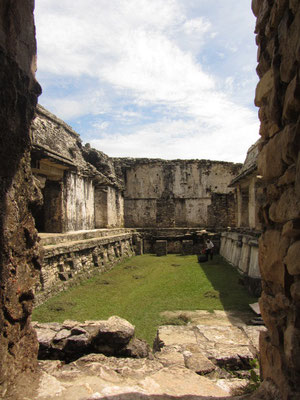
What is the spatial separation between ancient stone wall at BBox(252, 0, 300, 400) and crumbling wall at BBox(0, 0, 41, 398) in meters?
2.00

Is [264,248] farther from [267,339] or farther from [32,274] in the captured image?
[32,274]

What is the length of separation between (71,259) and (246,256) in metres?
4.89

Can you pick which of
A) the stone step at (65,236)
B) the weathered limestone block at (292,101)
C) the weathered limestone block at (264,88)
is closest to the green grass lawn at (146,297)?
the stone step at (65,236)

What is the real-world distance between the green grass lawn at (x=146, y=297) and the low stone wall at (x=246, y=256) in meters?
0.27

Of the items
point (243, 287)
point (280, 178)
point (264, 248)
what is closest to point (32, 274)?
point (264, 248)

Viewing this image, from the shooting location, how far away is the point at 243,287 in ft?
25.5

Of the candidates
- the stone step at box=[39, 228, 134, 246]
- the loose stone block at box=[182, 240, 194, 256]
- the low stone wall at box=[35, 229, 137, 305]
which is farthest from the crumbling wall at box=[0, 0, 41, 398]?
the loose stone block at box=[182, 240, 194, 256]

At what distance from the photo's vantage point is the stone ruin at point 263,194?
1.89 m

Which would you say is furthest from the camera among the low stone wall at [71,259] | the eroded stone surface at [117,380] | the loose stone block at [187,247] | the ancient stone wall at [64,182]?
the loose stone block at [187,247]

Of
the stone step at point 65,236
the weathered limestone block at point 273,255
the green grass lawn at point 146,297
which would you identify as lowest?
the green grass lawn at point 146,297

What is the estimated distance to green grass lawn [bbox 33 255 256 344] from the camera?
579cm

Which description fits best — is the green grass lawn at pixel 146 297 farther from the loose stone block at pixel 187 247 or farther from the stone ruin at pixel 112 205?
the loose stone block at pixel 187 247

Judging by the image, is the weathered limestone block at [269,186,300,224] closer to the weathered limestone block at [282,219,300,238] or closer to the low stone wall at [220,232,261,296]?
the weathered limestone block at [282,219,300,238]

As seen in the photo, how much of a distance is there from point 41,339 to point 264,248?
2.81 metres
